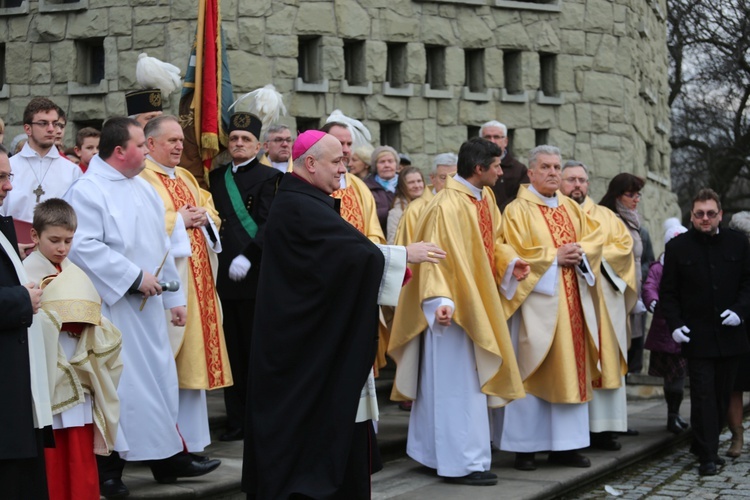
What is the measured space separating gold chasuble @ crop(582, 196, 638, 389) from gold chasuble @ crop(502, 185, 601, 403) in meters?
0.12

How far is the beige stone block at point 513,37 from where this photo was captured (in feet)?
48.1

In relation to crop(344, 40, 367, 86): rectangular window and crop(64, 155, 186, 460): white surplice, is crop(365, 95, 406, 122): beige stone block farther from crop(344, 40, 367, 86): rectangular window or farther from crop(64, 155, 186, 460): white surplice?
crop(64, 155, 186, 460): white surplice

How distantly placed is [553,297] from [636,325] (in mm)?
2028

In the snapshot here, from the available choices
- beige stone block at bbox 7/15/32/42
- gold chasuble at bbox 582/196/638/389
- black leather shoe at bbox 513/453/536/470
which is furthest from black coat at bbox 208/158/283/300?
beige stone block at bbox 7/15/32/42

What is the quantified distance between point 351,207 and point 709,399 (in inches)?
112

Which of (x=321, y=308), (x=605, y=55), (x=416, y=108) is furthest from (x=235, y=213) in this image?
(x=605, y=55)

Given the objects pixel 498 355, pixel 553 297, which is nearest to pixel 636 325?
pixel 553 297

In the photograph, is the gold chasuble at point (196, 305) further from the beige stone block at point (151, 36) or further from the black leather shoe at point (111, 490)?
the beige stone block at point (151, 36)

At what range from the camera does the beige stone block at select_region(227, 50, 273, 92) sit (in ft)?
40.6

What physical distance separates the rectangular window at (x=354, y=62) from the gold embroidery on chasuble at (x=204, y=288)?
6.79 m

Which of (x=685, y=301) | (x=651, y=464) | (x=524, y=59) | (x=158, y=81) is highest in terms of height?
(x=524, y=59)

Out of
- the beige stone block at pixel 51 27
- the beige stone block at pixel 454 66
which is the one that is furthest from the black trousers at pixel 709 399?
the beige stone block at pixel 51 27

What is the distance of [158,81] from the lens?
312 inches

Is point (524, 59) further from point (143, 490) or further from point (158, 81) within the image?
point (143, 490)
